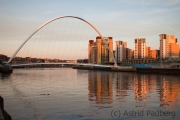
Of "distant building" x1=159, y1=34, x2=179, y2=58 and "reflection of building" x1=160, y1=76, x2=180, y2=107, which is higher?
"distant building" x1=159, y1=34, x2=179, y2=58

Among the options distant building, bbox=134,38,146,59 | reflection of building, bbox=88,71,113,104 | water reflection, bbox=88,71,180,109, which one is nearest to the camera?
water reflection, bbox=88,71,180,109

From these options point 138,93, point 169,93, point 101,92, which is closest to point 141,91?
point 138,93

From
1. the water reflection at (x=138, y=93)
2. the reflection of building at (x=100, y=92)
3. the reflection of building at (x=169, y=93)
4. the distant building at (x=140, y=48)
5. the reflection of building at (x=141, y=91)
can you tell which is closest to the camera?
the water reflection at (x=138, y=93)

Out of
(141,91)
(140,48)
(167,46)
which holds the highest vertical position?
(167,46)

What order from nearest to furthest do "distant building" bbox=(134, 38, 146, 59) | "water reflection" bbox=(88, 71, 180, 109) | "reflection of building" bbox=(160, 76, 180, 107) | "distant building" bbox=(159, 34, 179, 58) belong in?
1. "water reflection" bbox=(88, 71, 180, 109)
2. "reflection of building" bbox=(160, 76, 180, 107)
3. "distant building" bbox=(159, 34, 179, 58)
4. "distant building" bbox=(134, 38, 146, 59)

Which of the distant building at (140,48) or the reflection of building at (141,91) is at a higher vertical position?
the distant building at (140,48)

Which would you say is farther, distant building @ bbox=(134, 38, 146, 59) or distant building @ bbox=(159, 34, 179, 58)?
distant building @ bbox=(134, 38, 146, 59)

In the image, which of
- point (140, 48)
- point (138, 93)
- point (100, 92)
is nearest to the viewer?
point (138, 93)

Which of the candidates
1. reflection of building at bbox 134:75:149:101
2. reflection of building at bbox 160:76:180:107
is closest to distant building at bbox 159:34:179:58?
reflection of building at bbox 134:75:149:101

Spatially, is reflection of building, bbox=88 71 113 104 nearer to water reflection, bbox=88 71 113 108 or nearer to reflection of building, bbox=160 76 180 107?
water reflection, bbox=88 71 113 108

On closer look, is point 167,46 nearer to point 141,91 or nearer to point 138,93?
point 141,91

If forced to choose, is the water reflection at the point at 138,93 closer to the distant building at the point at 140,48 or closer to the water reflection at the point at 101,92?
the water reflection at the point at 101,92

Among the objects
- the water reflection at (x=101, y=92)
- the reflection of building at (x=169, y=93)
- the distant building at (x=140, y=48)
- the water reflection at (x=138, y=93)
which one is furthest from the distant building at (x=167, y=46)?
the reflection of building at (x=169, y=93)

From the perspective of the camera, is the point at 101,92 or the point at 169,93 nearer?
the point at 169,93
